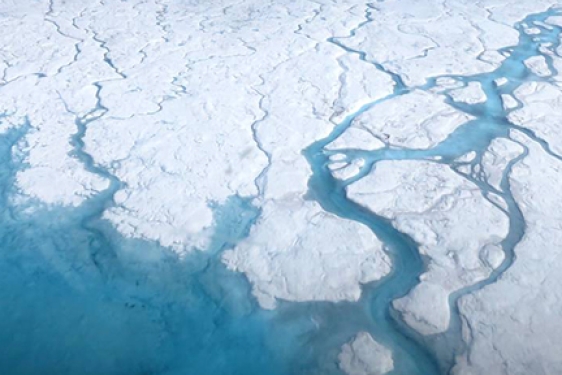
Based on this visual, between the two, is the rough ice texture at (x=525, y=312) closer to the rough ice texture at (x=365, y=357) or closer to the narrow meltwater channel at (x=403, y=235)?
the narrow meltwater channel at (x=403, y=235)

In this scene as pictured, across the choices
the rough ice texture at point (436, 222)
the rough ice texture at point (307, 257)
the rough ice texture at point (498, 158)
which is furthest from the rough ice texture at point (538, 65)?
the rough ice texture at point (307, 257)

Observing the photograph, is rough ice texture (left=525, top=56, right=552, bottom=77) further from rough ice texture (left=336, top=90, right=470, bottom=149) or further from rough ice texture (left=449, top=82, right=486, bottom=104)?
rough ice texture (left=336, top=90, right=470, bottom=149)

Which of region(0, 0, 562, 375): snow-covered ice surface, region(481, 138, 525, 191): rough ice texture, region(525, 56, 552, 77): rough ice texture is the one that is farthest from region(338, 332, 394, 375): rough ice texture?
region(525, 56, 552, 77): rough ice texture

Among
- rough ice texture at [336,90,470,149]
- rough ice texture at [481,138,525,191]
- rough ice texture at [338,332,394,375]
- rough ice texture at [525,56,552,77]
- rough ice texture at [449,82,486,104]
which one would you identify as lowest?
rough ice texture at [525,56,552,77]

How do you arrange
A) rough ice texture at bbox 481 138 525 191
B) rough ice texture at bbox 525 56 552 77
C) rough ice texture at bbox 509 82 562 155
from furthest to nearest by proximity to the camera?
1. rough ice texture at bbox 525 56 552 77
2. rough ice texture at bbox 509 82 562 155
3. rough ice texture at bbox 481 138 525 191

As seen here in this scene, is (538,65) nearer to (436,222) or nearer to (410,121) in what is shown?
(410,121)

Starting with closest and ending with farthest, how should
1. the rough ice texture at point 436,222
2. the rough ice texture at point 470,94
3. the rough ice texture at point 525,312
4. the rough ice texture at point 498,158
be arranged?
the rough ice texture at point 525,312 → the rough ice texture at point 436,222 → the rough ice texture at point 498,158 → the rough ice texture at point 470,94
